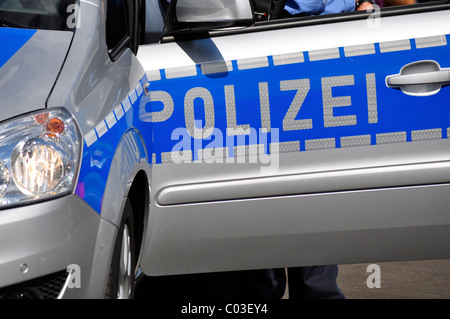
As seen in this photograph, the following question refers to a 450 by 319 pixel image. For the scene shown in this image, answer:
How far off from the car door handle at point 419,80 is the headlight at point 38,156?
4.47ft

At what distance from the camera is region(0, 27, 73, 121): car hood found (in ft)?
7.07

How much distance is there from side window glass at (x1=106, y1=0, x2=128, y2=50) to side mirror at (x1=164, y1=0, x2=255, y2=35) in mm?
232

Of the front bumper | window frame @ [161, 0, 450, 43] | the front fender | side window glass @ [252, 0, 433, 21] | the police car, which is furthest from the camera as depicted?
side window glass @ [252, 0, 433, 21]

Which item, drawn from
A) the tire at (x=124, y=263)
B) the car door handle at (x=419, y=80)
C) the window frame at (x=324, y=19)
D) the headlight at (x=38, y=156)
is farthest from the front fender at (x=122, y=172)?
the car door handle at (x=419, y=80)

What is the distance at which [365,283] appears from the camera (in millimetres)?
4488

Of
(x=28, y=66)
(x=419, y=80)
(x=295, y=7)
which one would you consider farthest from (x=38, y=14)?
(x=419, y=80)

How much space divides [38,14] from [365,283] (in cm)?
265

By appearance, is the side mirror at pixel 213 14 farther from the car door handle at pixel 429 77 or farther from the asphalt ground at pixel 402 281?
the asphalt ground at pixel 402 281

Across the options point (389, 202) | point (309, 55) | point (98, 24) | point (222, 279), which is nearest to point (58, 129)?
point (98, 24)

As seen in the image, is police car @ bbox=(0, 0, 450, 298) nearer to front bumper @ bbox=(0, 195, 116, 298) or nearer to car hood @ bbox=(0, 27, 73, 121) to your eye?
car hood @ bbox=(0, 27, 73, 121)

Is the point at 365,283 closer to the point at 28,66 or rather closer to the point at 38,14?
the point at 38,14

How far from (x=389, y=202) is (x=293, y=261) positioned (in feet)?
1.46

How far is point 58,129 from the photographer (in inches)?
85.0

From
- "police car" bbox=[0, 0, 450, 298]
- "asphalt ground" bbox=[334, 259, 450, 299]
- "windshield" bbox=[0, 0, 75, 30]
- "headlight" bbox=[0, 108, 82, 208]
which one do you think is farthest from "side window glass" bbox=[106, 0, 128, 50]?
"asphalt ground" bbox=[334, 259, 450, 299]
